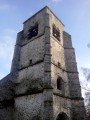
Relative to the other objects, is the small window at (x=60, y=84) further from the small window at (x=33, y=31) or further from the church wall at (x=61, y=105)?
the small window at (x=33, y=31)

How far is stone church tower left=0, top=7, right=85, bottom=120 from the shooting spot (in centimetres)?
1211

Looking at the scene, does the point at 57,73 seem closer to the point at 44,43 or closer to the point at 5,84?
the point at 44,43

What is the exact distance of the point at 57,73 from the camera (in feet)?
46.7

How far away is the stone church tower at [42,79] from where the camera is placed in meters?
12.1

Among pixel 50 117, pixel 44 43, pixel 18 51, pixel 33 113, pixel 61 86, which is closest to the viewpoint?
pixel 50 117

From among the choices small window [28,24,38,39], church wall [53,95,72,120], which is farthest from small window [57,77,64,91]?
small window [28,24,38,39]

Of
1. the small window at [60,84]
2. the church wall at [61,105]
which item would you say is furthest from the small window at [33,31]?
the church wall at [61,105]

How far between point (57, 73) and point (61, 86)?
52.3 inches

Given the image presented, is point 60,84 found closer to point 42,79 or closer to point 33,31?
point 42,79

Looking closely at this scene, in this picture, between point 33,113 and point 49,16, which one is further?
point 49,16

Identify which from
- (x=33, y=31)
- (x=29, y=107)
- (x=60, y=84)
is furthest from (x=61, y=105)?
(x=33, y=31)

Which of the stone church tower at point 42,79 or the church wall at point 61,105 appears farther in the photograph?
the stone church tower at point 42,79

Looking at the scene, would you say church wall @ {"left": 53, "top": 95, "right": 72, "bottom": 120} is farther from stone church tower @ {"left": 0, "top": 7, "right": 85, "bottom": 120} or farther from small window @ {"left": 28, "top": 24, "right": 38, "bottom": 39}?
small window @ {"left": 28, "top": 24, "right": 38, "bottom": 39}

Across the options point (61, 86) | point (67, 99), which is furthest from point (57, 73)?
point (67, 99)
